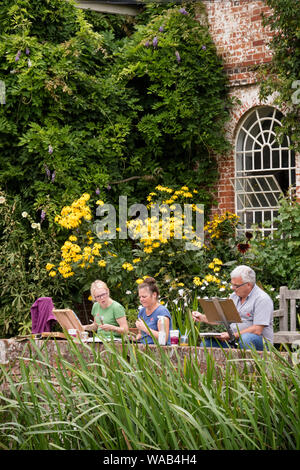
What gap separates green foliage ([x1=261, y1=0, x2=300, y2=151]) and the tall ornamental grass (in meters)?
6.01

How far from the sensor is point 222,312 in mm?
5277

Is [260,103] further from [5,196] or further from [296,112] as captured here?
[5,196]

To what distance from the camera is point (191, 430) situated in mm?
2875

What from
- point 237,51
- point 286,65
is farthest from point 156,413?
point 237,51

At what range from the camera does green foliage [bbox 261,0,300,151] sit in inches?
338

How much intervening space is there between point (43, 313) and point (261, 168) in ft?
13.5

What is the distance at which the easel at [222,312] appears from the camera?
5.20 m

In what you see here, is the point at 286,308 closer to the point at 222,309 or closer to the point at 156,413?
the point at 222,309

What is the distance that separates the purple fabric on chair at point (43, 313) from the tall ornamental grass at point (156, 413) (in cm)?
341

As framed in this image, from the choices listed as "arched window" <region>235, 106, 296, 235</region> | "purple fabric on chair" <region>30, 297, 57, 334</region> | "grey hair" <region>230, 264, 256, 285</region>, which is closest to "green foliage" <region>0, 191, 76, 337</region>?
"purple fabric on chair" <region>30, 297, 57, 334</region>

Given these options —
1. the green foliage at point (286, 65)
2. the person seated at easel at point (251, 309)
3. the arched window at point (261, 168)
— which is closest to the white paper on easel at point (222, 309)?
the person seated at easel at point (251, 309)

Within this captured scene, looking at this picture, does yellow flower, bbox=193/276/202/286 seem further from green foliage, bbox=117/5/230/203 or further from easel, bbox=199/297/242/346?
easel, bbox=199/297/242/346

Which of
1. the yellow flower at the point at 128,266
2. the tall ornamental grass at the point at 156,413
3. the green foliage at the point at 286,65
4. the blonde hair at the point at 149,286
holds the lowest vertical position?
the tall ornamental grass at the point at 156,413

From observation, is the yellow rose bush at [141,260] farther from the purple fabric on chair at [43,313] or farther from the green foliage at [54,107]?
the purple fabric on chair at [43,313]
